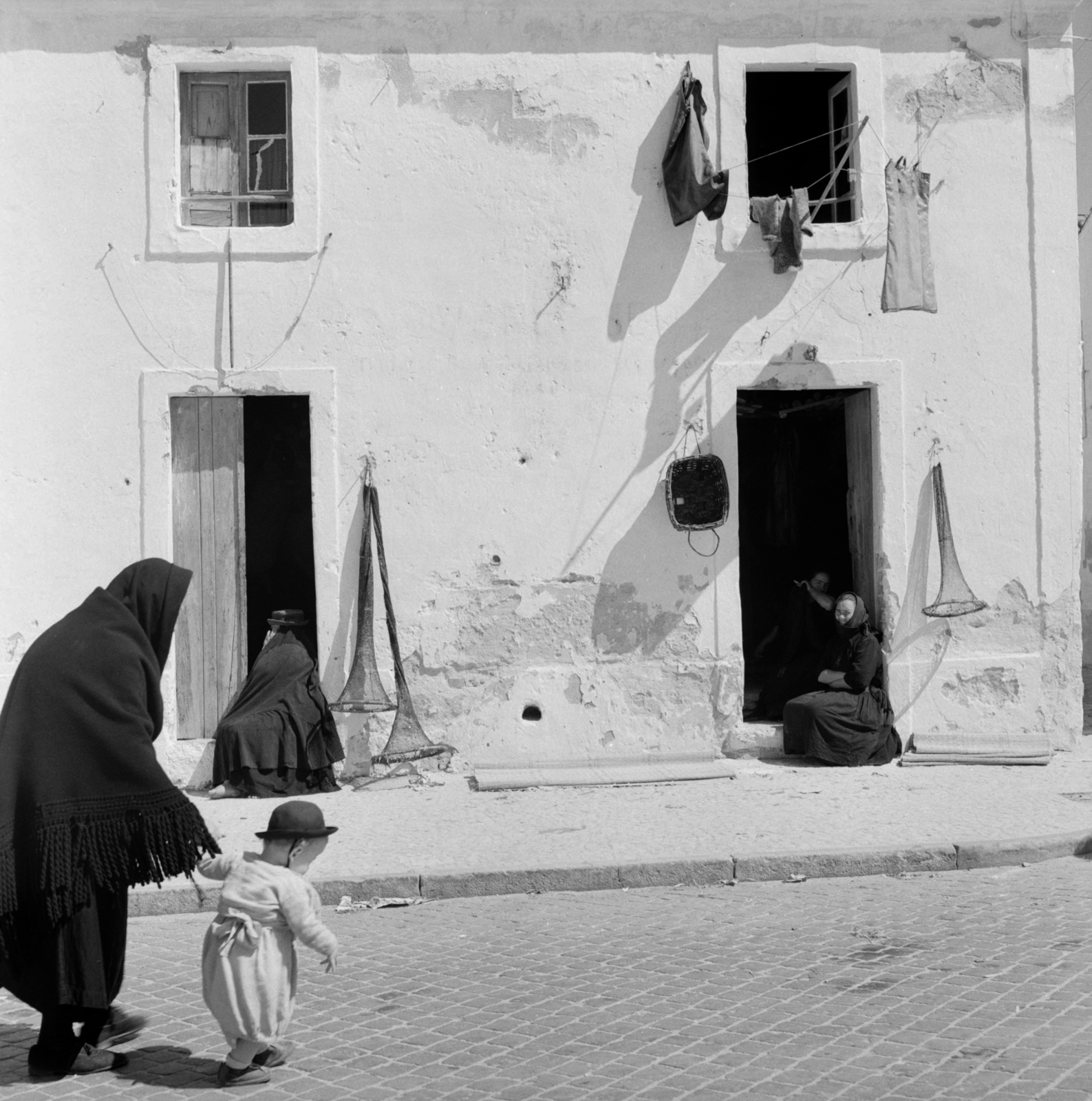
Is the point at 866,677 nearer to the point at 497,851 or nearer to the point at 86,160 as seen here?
the point at 497,851

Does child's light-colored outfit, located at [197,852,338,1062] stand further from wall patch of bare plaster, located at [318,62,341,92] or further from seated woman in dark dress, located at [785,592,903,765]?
wall patch of bare plaster, located at [318,62,341,92]

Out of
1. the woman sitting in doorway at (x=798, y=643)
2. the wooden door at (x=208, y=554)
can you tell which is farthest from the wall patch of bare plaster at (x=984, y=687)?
the wooden door at (x=208, y=554)

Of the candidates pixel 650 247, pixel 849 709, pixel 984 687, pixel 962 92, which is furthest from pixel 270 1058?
pixel 962 92

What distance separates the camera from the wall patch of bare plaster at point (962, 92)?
420 inches

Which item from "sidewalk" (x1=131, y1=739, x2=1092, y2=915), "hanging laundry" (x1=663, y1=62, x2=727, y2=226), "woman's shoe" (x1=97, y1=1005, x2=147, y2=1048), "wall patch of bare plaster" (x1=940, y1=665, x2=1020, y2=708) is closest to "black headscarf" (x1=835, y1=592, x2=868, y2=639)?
"wall patch of bare plaster" (x1=940, y1=665, x2=1020, y2=708)

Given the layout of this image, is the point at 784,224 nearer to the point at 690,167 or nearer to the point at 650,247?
the point at 690,167

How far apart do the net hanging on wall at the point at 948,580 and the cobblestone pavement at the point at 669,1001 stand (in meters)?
3.51

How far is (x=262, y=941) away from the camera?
4391 mm

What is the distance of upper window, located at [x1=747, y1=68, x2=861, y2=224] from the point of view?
10805 millimetres

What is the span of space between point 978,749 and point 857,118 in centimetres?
500

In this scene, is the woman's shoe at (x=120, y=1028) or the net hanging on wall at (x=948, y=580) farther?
the net hanging on wall at (x=948, y=580)

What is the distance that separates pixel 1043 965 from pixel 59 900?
12.5 feet

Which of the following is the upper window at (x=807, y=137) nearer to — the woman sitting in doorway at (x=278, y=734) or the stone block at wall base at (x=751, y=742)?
the stone block at wall base at (x=751, y=742)

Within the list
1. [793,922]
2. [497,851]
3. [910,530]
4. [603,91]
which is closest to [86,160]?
[603,91]
